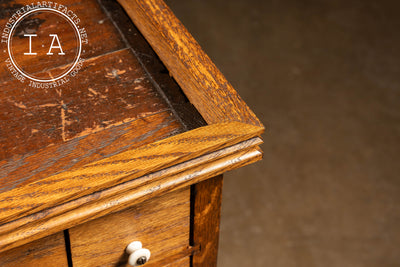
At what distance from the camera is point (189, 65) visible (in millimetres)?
711

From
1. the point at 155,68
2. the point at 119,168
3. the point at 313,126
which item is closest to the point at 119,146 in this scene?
the point at 119,168

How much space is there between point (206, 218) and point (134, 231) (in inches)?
3.6

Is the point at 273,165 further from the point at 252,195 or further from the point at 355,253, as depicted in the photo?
the point at 355,253

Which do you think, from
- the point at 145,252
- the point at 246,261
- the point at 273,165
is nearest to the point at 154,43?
the point at 145,252

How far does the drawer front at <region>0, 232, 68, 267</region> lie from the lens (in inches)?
23.7

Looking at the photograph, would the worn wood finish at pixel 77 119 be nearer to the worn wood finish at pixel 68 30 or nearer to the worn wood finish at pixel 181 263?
the worn wood finish at pixel 68 30

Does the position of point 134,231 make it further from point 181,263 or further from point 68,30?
point 68,30

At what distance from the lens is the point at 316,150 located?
1.80 metres

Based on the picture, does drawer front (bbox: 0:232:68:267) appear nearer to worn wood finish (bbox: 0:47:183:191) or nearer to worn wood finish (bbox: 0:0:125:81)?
worn wood finish (bbox: 0:47:183:191)

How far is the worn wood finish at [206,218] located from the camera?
27.0 inches

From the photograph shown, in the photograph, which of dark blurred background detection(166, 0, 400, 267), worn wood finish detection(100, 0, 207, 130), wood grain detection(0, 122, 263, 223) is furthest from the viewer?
dark blurred background detection(166, 0, 400, 267)

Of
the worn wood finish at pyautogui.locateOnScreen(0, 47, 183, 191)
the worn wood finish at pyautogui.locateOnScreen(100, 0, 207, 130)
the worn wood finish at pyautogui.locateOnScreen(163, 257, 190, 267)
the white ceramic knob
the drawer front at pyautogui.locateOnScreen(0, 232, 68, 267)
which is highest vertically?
the worn wood finish at pyautogui.locateOnScreen(100, 0, 207, 130)

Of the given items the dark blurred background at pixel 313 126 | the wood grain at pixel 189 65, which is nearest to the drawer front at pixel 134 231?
the wood grain at pixel 189 65

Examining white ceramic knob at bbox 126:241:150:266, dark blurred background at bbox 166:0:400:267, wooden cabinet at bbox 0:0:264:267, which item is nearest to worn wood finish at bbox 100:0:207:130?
wooden cabinet at bbox 0:0:264:267
